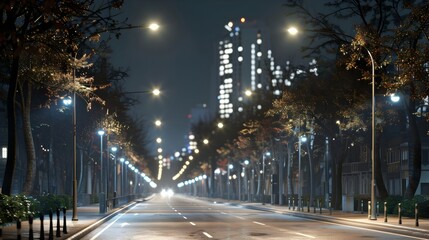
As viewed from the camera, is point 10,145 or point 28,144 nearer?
point 10,145

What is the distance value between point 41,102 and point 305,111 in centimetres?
1747

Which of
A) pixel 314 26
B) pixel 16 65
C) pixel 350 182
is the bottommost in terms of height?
pixel 350 182

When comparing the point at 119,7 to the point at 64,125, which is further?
the point at 64,125

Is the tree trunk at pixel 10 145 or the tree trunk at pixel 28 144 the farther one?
the tree trunk at pixel 28 144

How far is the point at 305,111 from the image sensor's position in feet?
171

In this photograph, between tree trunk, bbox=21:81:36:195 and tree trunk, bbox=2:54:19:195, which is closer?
tree trunk, bbox=2:54:19:195

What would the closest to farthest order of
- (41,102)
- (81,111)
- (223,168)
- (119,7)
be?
(119,7), (41,102), (81,111), (223,168)

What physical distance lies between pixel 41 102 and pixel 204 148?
332ft

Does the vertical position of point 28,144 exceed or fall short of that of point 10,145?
it exceeds it

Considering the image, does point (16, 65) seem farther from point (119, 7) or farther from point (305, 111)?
point (305, 111)

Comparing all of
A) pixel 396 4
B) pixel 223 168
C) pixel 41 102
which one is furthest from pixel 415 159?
pixel 223 168

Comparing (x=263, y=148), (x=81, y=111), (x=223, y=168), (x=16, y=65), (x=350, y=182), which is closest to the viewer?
(x=16, y=65)

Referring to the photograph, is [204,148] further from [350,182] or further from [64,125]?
[64,125]

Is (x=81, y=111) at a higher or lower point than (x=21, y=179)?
higher
